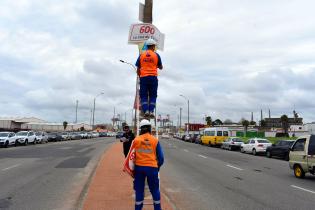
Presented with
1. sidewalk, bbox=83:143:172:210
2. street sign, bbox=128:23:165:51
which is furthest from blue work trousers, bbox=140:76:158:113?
sidewalk, bbox=83:143:172:210

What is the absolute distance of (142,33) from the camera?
9.41 m

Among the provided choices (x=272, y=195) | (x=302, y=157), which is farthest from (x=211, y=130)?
(x=272, y=195)

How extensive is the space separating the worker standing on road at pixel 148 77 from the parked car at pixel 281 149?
21.9m

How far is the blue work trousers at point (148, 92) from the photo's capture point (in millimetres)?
7793

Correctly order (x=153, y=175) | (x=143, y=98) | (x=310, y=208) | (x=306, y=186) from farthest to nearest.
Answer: (x=306, y=186) → (x=310, y=208) → (x=143, y=98) → (x=153, y=175)

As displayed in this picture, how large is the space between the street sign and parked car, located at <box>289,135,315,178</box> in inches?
336

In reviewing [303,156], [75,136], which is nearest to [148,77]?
[303,156]

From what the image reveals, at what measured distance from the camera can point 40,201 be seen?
9.54 m

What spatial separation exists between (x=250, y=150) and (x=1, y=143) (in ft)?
77.5

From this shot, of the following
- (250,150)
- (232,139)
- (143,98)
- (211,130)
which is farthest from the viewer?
(211,130)

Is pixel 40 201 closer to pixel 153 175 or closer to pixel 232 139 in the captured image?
pixel 153 175

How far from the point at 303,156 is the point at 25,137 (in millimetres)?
35540

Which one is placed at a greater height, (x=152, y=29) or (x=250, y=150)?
(x=152, y=29)

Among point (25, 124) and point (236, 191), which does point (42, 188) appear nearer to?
point (236, 191)
